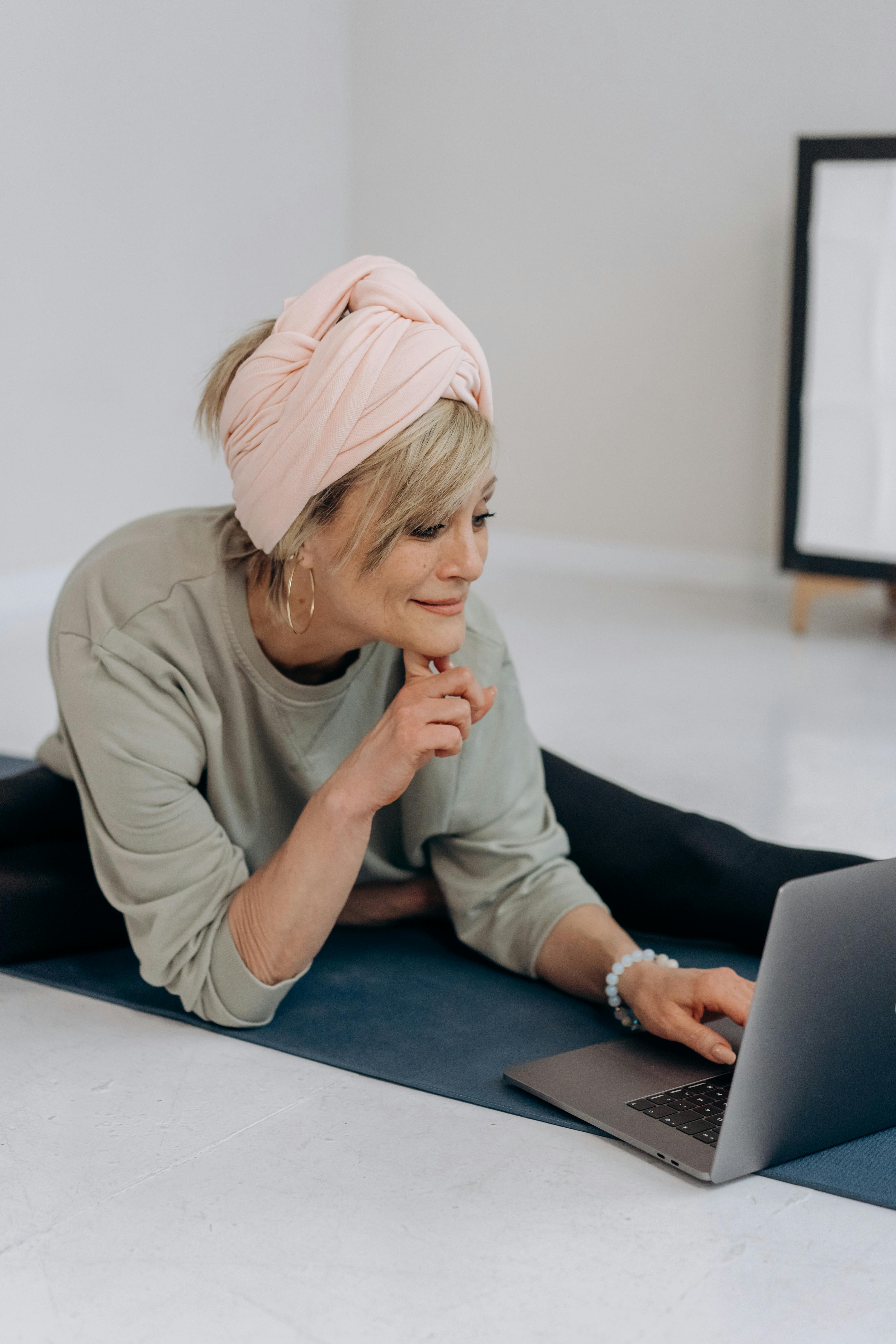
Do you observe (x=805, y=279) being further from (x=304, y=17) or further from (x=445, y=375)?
(x=445, y=375)

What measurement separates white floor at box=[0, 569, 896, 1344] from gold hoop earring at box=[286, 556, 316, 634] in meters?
0.51

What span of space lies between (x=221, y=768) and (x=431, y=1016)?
41cm

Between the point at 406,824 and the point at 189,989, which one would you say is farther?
the point at 406,824

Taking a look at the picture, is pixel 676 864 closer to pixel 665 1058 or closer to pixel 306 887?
pixel 665 1058

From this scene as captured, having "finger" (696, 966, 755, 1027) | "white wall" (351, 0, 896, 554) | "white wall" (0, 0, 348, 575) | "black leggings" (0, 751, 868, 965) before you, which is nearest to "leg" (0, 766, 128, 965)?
"black leggings" (0, 751, 868, 965)

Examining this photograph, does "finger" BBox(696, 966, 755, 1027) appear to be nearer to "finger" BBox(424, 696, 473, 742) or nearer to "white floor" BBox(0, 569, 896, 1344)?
"white floor" BBox(0, 569, 896, 1344)

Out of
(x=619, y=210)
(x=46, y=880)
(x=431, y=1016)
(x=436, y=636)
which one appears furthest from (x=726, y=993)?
(x=619, y=210)

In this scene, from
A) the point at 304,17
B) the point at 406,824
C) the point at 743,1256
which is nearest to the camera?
the point at 743,1256

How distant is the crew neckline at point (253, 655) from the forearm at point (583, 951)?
16.7 inches

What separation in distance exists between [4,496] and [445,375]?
11.5 feet

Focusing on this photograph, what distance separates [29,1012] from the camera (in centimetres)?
184

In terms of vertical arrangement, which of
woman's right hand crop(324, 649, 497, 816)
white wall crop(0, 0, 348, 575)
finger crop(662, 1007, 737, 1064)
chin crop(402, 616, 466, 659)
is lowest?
finger crop(662, 1007, 737, 1064)

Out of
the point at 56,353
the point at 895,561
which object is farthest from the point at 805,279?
the point at 56,353

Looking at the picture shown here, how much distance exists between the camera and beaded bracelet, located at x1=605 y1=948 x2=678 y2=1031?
174cm
